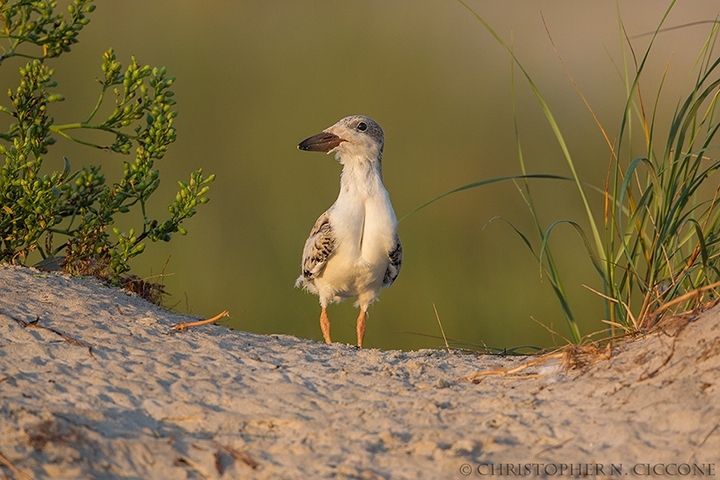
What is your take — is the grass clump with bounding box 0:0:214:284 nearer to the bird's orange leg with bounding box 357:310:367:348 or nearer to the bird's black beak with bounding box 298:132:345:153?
the bird's black beak with bounding box 298:132:345:153

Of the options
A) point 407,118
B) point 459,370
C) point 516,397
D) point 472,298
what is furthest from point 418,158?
point 516,397

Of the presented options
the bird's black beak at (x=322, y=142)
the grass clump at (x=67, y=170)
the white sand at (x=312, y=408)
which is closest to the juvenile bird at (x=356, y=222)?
the bird's black beak at (x=322, y=142)

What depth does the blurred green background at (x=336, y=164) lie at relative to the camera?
7.95 meters

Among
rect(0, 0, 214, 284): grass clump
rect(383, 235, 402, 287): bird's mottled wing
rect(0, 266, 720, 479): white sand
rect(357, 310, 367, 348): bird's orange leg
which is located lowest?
rect(357, 310, 367, 348): bird's orange leg

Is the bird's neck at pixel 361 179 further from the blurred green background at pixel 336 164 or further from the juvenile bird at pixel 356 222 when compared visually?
the blurred green background at pixel 336 164

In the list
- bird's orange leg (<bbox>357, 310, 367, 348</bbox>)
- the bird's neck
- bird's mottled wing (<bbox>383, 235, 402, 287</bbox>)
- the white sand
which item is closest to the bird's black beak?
the bird's neck

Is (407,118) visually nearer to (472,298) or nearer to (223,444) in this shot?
(472,298)

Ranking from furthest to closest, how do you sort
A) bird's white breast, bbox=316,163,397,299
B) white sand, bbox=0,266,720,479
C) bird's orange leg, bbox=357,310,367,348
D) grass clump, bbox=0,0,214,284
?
bird's orange leg, bbox=357,310,367,348
bird's white breast, bbox=316,163,397,299
grass clump, bbox=0,0,214,284
white sand, bbox=0,266,720,479

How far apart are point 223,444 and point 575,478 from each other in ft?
3.58

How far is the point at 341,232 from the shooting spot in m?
5.84

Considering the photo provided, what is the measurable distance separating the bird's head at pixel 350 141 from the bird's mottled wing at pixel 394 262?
0.54 meters

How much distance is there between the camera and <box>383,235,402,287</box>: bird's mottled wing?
594 centimetres

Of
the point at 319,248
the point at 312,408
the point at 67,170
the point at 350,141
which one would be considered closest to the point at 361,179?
the point at 350,141

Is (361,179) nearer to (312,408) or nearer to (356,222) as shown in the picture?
(356,222)
